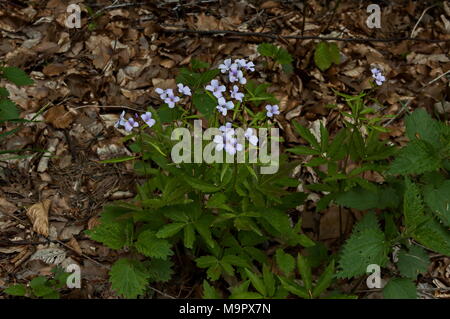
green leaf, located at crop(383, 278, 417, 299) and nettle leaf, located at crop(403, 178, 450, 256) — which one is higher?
nettle leaf, located at crop(403, 178, 450, 256)

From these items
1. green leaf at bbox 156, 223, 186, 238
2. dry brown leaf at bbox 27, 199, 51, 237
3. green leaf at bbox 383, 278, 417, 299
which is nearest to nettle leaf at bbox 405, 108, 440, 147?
green leaf at bbox 383, 278, 417, 299

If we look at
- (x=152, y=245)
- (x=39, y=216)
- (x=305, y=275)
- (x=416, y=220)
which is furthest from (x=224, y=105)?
(x=39, y=216)

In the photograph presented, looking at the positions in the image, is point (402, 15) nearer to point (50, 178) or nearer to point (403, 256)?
point (403, 256)

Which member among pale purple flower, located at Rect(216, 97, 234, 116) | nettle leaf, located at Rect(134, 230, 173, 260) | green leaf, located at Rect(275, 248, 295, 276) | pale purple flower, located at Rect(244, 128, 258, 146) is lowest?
green leaf, located at Rect(275, 248, 295, 276)

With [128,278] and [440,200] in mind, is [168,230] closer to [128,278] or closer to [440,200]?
[128,278]

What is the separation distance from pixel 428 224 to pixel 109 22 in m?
2.87

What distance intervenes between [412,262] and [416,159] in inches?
22.0

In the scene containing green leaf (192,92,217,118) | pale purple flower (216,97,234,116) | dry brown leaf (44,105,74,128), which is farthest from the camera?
dry brown leaf (44,105,74,128)

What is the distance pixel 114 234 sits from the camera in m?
2.15

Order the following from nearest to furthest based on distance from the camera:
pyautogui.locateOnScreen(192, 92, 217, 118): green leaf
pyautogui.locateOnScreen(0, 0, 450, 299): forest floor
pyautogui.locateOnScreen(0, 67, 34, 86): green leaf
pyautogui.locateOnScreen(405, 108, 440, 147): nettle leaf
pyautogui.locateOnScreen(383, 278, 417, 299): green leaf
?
Answer: pyautogui.locateOnScreen(383, 278, 417, 299): green leaf < pyautogui.locateOnScreen(405, 108, 440, 147): nettle leaf < pyautogui.locateOnScreen(192, 92, 217, 118): green leaf < pyautogui.locateOnScreen(0, 0, 450, 299): forest floor < pyautogui.locateOnScreen(0, 67, 34, 86): green leaf

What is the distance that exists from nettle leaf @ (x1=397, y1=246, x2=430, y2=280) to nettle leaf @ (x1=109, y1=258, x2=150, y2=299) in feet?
4.18

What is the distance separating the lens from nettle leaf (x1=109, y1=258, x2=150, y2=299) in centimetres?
207

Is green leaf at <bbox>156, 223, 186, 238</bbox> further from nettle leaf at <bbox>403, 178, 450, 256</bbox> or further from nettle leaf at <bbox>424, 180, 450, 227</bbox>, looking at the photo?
nettle leaf at <bbox>424, 180, 450, 227</bbox>
